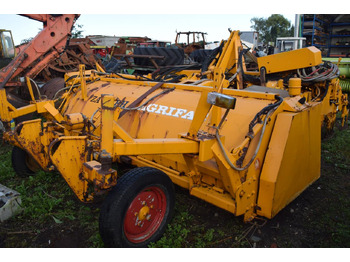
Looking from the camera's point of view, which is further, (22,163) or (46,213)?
(22,163)

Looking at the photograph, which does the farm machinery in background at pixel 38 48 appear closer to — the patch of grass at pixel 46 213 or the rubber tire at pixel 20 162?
the rubber tire at pixel 20 162

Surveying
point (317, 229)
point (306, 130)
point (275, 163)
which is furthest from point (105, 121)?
point (317, 229)

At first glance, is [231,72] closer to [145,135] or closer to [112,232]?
[145,135]

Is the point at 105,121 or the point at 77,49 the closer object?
the point at 105,121

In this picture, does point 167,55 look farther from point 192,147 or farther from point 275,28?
point 275,28

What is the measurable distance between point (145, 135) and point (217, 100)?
1.57 metres

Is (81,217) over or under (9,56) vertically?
under

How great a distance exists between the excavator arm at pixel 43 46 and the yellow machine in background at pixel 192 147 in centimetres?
334

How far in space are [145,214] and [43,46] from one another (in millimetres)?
6056

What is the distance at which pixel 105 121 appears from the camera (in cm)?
221

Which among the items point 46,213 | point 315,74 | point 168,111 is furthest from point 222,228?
point 315,74

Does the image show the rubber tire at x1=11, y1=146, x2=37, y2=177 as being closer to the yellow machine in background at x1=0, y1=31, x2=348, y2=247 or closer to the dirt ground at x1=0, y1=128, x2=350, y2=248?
the yellow machine in background at x1=0, y1=31, x2=348, y2=247

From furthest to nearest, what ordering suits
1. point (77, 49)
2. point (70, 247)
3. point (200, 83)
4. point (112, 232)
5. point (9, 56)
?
point (77, 49)
point (9, 56)
point (200, 83)
point (70, 247)
point (112, 232)

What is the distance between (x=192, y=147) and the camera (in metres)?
2.42
